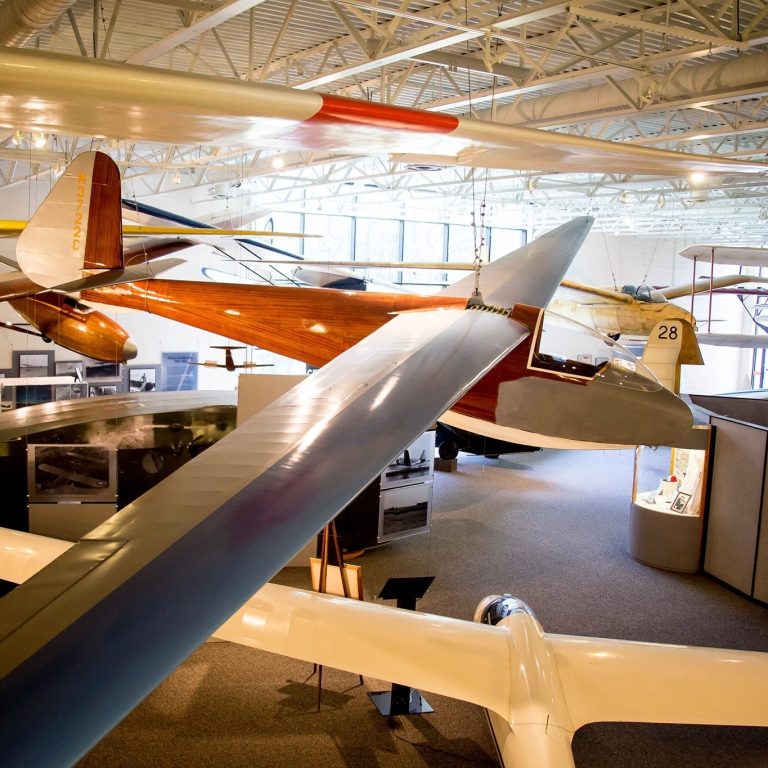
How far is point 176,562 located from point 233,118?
2.05 m

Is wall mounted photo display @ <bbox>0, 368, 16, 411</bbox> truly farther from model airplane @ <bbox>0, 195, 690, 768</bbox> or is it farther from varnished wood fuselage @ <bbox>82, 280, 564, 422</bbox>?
model airplane @ <bbox>0, 195, 690, 768</bbox>

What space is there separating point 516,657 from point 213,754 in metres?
2.12

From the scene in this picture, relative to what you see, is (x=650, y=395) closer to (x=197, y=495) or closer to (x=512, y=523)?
(x=197, y=495)

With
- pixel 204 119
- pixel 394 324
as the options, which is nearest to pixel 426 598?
pixel 394 324

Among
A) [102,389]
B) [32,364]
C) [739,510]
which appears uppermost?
[32,364]

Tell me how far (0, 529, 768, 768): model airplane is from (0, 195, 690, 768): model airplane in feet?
5.80

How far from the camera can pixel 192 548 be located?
155 cm

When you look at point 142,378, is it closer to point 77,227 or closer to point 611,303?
point 77,227

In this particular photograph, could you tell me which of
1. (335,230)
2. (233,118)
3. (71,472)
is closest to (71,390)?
(71,472)

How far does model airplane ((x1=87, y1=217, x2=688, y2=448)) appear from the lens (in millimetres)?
4016

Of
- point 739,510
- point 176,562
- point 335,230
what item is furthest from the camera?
point 335,230

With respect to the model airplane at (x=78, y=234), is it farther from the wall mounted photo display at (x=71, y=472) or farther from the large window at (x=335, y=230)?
the large window at (x=335, y=230)

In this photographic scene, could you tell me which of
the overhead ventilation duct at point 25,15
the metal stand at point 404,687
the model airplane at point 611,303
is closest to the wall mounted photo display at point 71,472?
Result: the metal stand at point 404,687

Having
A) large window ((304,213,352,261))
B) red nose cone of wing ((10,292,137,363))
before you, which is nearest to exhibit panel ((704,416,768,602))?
red nose cone of wing ((10,292,137,363))
